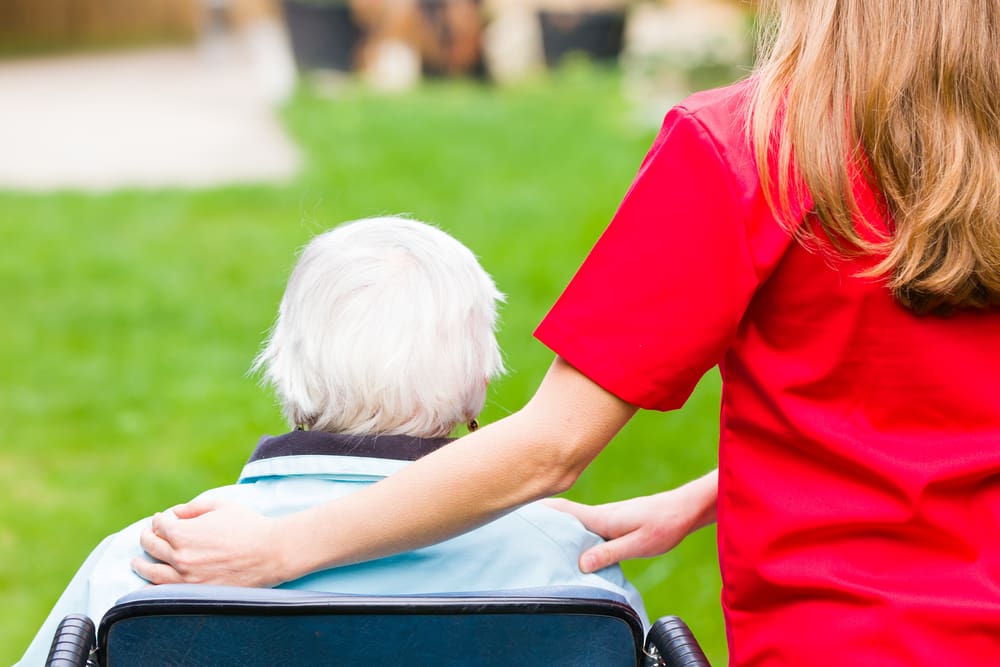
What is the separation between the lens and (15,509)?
3.93 m

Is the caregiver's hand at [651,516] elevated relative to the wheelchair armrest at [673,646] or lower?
lower

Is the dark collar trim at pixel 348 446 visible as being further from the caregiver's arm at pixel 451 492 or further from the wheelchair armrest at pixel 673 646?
the wheelchair armrest at pixel 673 646

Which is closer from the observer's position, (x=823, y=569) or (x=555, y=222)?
(x=823, y=569)

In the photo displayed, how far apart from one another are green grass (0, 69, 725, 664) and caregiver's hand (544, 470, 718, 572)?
47cm

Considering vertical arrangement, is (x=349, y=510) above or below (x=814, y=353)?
below

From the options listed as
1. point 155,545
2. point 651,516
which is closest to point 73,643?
point 155,545

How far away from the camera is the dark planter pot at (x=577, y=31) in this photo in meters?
11.5

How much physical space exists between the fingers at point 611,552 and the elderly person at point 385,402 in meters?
0.02

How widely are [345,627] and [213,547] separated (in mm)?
208

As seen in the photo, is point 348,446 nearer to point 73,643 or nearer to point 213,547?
point 213,547

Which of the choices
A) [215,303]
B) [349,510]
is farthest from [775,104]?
[215,303]

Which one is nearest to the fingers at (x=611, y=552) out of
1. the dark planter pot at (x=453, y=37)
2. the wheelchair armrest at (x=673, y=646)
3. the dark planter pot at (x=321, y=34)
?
the wheelchair armrest at (x=673, y=646)

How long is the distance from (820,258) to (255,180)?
6.27m

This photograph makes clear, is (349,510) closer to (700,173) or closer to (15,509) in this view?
(700,173)
